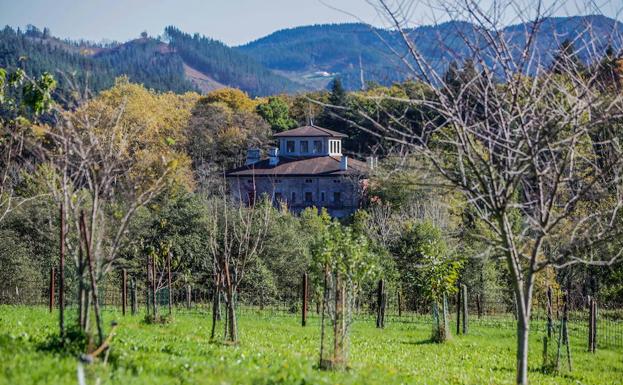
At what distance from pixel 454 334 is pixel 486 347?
10.9 ft

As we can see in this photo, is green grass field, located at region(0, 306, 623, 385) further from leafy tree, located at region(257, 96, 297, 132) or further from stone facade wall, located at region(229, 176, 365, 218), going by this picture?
leafy tree, located at region(257, 96, 297, 132)

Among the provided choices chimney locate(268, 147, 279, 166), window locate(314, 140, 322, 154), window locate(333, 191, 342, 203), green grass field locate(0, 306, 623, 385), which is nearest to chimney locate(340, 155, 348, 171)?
window locate(333, 191, 342, 203)

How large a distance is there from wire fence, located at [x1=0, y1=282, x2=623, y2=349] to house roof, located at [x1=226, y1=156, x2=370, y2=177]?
34390mm

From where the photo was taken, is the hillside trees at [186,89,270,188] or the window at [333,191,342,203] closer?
the window at [333,191,342,203]

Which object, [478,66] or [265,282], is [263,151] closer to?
[265,282]

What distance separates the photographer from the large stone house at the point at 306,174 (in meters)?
71.2

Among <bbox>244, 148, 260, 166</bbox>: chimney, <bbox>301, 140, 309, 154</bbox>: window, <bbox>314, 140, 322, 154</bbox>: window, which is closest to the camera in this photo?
<bbox>244, 148, 260, 166</bbox>: chimney

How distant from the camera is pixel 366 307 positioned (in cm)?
3206

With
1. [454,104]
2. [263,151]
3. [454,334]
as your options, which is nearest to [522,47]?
[454,104]

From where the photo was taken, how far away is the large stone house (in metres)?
71.2

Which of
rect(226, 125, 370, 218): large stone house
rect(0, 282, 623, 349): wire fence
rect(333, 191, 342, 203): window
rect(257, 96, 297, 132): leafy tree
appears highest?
rect(257, 96, 297, 132): leafy tree

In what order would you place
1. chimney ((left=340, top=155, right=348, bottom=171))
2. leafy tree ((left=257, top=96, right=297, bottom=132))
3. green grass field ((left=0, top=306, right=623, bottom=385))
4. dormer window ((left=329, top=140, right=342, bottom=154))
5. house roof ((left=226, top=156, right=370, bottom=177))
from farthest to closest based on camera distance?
leafy tree ((left=257, top=96, right=297, bottom=132)) → dormer window ((left=329, top=140, right=342, bottom=154)) → chimney ((left=340, top=155, right=348, bottom=171)) → house roof ((left=226, top=156, right=370, bottom=177)) → green grass field ((left=0, top=306, right=623, bottom=385))

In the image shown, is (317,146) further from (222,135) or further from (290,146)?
(222,135)

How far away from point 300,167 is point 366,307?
4227cm
